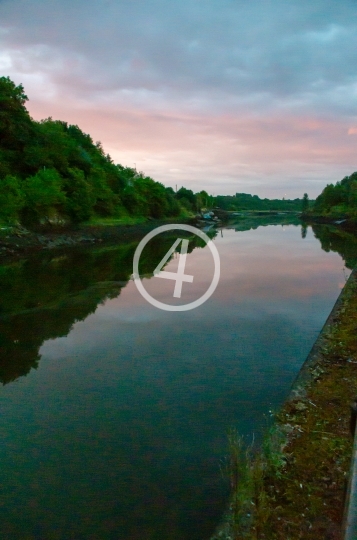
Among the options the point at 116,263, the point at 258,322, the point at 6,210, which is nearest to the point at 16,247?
the point at 6,210

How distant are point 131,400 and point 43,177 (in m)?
39.4

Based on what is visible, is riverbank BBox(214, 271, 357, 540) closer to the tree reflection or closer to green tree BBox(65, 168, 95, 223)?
the tree reflection

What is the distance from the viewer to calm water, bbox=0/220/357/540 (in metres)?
4.79

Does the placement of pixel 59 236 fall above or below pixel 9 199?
below

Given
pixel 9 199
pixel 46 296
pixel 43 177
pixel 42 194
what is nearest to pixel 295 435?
pixel 46 296

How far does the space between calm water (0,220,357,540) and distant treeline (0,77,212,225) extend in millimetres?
24662

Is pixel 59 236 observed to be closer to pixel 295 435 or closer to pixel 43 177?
pixel 43 177

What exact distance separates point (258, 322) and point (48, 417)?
7722 mm

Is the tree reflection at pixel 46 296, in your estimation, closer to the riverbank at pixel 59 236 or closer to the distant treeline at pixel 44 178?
the riverbank at pixel 59 236

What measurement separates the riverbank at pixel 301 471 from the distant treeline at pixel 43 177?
31.9m

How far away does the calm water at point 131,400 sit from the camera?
479cm

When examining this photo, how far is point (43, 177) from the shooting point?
4212 centimetres

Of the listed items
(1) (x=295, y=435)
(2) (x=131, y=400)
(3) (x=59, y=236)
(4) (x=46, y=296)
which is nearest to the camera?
(1) (x=295, y=435)

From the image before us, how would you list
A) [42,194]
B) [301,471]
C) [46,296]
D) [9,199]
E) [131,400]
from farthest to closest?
1. [42,194]
2. [9,199]
3. [46,296]
4. [131,400]
5. [301,471]
